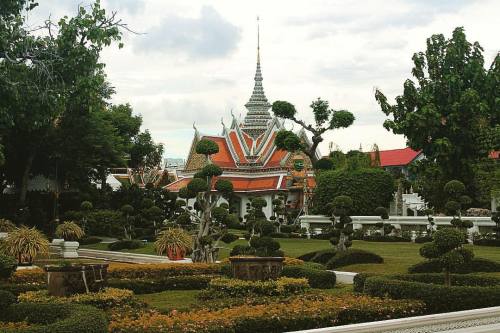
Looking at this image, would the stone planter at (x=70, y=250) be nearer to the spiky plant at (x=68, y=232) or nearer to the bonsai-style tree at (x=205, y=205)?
the spiky plant at (x=68, y=232)

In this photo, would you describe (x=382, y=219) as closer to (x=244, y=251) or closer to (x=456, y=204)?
(x=456, y=204)

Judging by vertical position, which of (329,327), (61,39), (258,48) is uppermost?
(258,48)

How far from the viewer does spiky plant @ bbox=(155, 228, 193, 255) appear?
2375 cm

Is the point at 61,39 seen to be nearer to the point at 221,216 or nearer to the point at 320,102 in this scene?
the point at 221,216

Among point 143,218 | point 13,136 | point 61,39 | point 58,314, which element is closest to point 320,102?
point 143,218

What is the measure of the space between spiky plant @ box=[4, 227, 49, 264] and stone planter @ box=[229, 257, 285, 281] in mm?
9948

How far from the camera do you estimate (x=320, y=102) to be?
37.0 meters

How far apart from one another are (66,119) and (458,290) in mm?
29090

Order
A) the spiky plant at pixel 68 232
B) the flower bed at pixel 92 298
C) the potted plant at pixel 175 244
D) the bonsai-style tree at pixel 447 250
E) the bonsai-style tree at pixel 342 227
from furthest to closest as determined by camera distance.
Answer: the spiky plant at pixel 68 232 < the potted plant at pixel 175 244 < the bonsai-style tree at pixel 342 227 < the bonsai-style tree at pixel 447 250 < the flower bed at pixel 92 298

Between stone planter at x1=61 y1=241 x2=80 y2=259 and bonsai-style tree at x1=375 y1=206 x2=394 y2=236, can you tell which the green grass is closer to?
bonsai-style tree at x1=375 y1=206 x2=394 y2=236

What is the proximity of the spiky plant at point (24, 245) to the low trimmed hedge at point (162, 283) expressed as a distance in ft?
22.7

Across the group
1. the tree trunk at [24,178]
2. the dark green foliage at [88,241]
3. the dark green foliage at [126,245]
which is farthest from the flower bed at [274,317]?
the tree trunk at [24,178]

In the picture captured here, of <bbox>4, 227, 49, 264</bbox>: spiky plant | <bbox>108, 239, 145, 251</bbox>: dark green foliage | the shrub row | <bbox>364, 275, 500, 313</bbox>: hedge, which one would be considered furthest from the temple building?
<bbox>364, 275, 500, 313</bbox>: hedge

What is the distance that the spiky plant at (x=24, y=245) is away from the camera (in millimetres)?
22322
